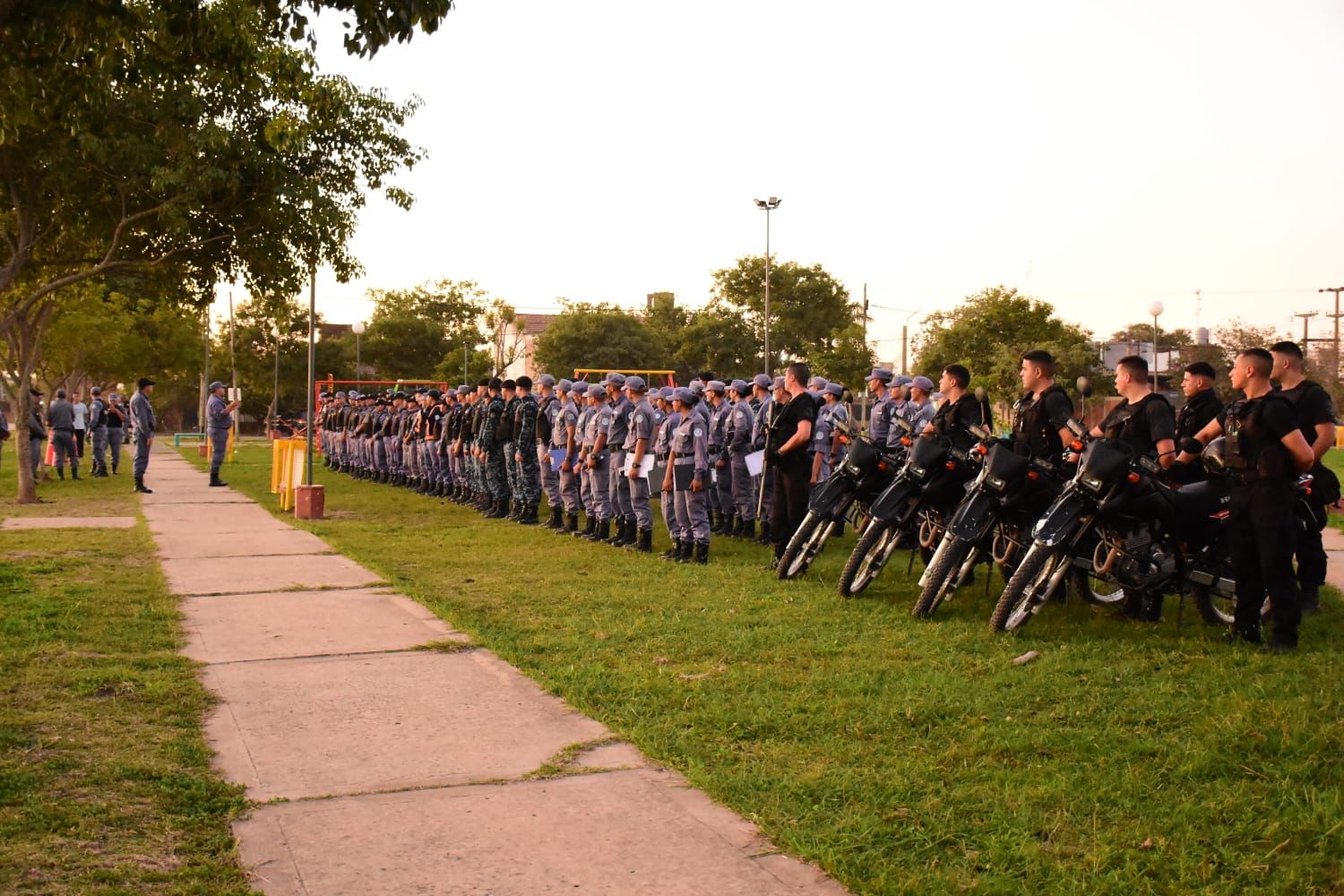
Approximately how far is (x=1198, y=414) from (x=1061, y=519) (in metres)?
2.81

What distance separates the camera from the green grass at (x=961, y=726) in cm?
411

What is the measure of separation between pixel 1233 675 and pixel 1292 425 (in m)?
1.58

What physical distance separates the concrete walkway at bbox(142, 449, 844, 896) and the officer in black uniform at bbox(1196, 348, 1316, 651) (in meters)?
4.15

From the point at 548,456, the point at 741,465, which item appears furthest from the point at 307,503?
the point at 741,465

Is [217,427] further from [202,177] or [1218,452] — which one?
[1218,452]

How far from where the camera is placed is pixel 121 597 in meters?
9.31

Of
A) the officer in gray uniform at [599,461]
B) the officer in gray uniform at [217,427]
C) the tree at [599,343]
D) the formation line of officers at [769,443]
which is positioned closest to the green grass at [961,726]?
the formation line of officers at [769,443]

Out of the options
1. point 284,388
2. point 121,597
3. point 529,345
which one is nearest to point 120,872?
point 121,597

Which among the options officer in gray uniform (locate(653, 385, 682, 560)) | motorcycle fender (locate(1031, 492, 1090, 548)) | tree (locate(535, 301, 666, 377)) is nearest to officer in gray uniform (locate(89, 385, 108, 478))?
officer in gray uniform (locate(653, 385, 682, 560))

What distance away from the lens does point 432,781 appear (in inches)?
190

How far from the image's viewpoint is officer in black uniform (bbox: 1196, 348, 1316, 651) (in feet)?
23.9

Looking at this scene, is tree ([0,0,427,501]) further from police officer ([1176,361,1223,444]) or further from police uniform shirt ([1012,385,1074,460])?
police officer ([1176,361,1223,444])

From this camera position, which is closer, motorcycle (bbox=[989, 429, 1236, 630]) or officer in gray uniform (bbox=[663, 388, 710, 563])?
motorcycle (bbox=[989, 429, 1236, 630])

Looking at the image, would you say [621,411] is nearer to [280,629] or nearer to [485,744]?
[280,629]
